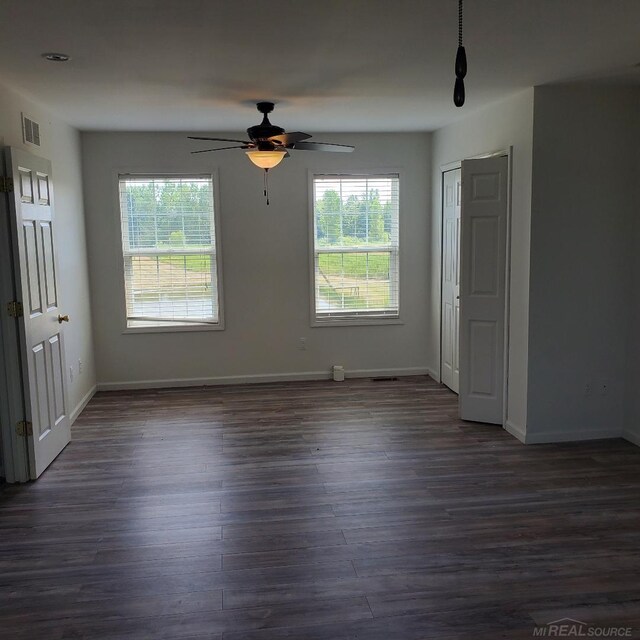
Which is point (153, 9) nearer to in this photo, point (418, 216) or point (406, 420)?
point (406, 420)

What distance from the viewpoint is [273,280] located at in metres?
6.63

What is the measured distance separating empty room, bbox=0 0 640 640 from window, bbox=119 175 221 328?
0.10 feet

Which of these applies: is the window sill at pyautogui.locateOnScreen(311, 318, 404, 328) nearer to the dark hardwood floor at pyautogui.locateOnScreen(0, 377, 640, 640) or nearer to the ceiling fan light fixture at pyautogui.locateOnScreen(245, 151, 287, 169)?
the dark hardwood floor at pyautogui.locateOnScreen(0, 377, 640, 640)

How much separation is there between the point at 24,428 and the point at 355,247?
12.5 ft

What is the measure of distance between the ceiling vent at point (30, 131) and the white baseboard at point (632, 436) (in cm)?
498

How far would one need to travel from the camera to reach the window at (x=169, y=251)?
6363 millimetres

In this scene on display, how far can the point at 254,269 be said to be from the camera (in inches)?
259

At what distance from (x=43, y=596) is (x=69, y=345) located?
3070mm

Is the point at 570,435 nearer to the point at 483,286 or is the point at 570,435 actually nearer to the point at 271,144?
the point at 483,286

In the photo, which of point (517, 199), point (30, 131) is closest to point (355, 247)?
point (517, 199)

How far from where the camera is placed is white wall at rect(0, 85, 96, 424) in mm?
5148

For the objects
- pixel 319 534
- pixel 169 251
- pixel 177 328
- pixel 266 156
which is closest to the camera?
pixel 319 534

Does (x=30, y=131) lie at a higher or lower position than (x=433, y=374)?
higher

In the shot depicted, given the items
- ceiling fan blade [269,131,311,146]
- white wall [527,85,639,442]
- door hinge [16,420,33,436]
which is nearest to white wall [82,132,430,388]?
ceiling fan blade [269,131,311,146]
